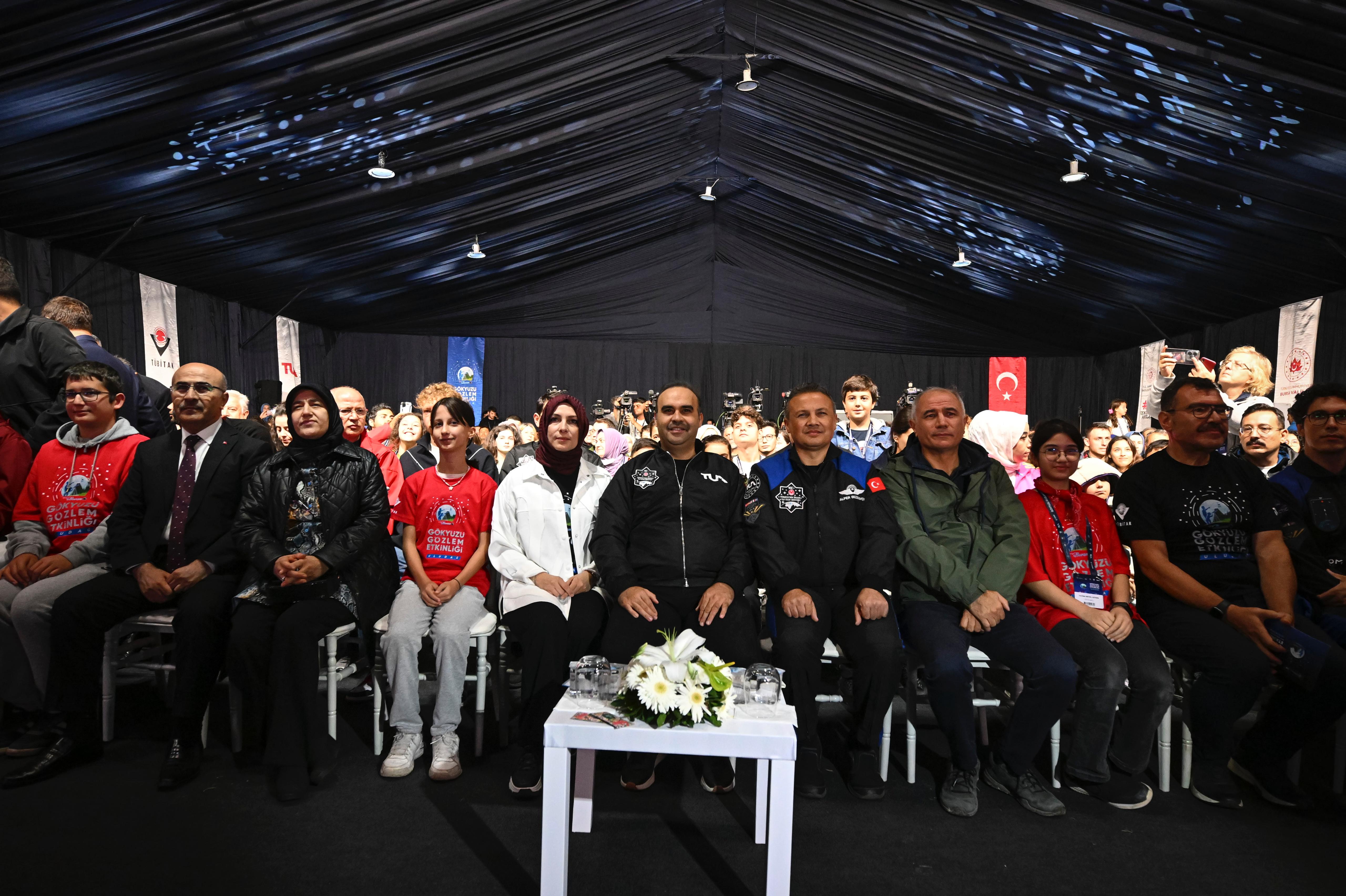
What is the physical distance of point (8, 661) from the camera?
2.82 metres

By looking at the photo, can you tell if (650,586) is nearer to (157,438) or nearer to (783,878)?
(783,878)

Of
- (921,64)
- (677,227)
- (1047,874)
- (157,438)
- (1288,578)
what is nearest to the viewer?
(1047,874)

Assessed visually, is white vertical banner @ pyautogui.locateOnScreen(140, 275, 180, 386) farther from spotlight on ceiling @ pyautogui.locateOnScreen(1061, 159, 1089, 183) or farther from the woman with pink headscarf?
spotlight on ceiling @ pyautogui.locateOnScreen(1061, 159, 1089, 183)

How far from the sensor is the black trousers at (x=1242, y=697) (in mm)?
2566

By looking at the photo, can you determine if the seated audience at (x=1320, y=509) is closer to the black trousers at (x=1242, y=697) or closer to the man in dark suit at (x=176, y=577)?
the black trousers at (x=1242, y=697)

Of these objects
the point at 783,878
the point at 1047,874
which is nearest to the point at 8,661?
the point at 783,878

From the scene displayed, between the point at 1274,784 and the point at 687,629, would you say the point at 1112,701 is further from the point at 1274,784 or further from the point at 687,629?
the point at 687,629

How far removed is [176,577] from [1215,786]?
141 inches

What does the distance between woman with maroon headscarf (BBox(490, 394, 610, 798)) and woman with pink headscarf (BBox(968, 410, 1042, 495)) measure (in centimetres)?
211

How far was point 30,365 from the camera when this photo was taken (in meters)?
3.20

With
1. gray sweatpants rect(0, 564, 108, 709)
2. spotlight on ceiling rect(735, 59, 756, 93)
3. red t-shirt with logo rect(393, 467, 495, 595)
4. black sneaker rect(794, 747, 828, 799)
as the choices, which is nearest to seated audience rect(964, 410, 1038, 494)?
black sneaker rect(794, 747, 828, 799)

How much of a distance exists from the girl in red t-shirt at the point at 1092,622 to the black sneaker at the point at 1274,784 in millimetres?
362

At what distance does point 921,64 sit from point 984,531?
3.97 meters

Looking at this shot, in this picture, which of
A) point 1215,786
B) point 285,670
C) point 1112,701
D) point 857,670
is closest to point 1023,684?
point 1112,701
